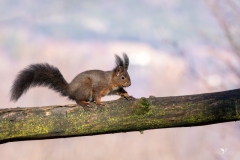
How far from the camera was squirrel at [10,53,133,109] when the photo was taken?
206 cm

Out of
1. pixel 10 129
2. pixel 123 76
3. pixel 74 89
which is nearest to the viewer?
pixel 10 129

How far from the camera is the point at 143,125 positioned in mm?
1580

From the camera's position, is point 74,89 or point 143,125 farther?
point 74,89

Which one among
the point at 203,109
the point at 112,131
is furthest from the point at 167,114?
the point at 112,131

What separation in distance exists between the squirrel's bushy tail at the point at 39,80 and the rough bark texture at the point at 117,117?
0.39 meters

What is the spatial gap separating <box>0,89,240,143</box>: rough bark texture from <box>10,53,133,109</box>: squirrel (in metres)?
0.33

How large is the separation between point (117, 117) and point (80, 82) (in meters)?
0.87

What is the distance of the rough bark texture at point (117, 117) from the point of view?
5.11ft

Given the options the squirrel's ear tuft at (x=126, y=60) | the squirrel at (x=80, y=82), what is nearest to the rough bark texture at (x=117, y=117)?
the squirrel at (x=80, y=82)

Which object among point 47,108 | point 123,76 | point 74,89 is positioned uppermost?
point 123,76

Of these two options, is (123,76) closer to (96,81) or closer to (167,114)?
(96,81)

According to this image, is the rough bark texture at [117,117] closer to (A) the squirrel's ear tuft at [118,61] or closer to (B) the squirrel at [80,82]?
(B) the squirrel at [80,82]

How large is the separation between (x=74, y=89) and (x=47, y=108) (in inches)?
28.6

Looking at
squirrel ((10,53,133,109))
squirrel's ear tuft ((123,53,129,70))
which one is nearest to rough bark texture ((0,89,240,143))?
squirrel ((10,53,133,109))
